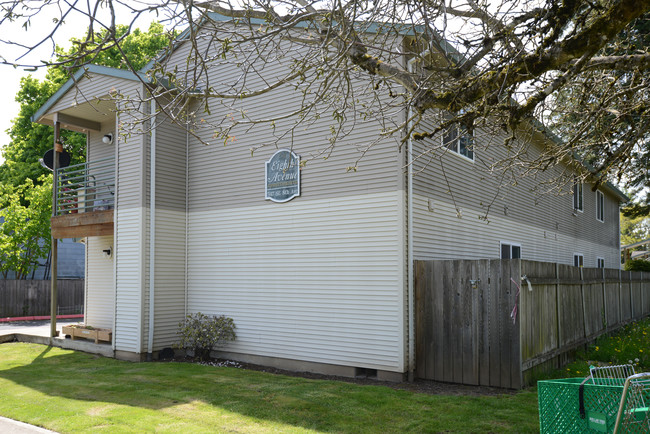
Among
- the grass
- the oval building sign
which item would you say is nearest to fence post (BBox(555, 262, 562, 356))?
the grass

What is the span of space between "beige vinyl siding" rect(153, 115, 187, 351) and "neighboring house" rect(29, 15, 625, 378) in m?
0.03

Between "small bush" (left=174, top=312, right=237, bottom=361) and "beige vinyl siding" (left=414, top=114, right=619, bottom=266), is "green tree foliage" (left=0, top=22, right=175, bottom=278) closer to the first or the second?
"small bush" (left=174, top=312, right=237, bottom=361)

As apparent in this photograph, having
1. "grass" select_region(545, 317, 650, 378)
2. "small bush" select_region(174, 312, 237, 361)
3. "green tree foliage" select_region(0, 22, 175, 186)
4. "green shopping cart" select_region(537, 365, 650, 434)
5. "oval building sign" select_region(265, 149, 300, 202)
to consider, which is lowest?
"grass" select_region(545, 317, 650, 378)

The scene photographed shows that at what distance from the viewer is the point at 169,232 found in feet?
39.9

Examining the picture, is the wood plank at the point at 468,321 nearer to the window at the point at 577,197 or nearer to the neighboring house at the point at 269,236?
the neighboring house at the point at 269,236

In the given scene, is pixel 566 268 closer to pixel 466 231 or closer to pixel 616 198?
pixel 466 231

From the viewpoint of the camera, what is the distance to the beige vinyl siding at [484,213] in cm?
1027

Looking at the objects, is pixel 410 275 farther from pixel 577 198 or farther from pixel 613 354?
pixel 577 198

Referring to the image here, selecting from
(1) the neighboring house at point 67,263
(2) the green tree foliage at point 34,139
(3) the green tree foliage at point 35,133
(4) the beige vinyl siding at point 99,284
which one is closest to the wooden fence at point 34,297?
(2) the green tree foliage at point 34,139

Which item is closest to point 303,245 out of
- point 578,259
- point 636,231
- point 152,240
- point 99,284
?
point 152,240

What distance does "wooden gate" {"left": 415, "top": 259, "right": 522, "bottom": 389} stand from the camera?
867 centimetres

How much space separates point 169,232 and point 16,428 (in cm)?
582

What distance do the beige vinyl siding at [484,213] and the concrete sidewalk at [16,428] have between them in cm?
599

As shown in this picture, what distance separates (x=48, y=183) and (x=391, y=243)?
2156 cm
